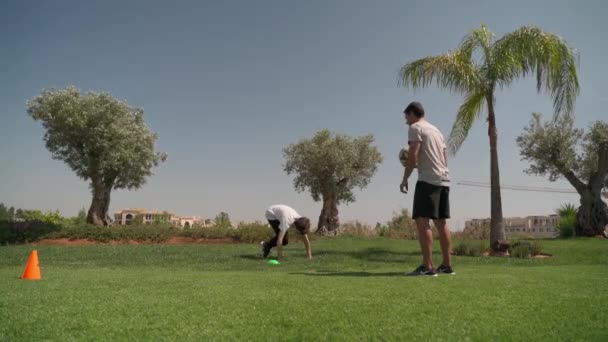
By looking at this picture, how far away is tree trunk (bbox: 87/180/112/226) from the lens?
83.0ft

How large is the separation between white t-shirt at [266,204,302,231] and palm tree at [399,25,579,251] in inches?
239

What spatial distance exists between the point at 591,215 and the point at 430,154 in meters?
22.9

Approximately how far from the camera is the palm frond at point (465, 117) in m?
13.9

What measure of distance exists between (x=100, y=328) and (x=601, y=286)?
14.9 feet

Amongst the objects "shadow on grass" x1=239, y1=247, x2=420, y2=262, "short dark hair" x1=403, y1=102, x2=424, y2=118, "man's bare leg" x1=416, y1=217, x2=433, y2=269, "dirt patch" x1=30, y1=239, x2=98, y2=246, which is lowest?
"dirt patch" x1=30, y1=239, x2=98, y2=246

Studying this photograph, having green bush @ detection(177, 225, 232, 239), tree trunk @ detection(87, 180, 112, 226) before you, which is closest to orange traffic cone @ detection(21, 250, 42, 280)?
green bush @ detection(177, 225, 232, 239)

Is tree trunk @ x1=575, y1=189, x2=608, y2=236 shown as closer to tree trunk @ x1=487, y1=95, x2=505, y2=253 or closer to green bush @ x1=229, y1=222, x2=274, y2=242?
tree trunk @ x1=487, y1=95, x2=505, y2=253

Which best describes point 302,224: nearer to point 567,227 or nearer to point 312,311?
point 312,311

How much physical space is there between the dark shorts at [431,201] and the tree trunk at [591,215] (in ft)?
74.5

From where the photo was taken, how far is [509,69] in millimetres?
13047

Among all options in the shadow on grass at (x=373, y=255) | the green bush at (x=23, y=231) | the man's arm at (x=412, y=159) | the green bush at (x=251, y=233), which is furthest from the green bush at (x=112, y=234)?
the man's arm at (x=412, y=159)

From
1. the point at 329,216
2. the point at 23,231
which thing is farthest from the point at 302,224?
the point at 329,216

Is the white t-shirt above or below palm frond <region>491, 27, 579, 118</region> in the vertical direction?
below

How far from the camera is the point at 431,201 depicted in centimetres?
592
